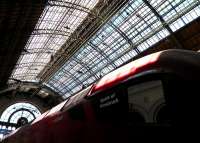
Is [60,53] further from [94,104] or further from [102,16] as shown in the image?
[94,104]

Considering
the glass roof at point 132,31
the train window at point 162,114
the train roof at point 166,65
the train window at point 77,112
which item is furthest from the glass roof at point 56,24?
the train window at point 162,114

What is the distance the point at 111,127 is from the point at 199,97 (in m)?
2.28

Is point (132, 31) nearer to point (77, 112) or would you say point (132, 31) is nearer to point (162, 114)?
point (77, 112)

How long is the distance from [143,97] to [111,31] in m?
32.5

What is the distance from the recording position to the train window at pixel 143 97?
7.70 metres

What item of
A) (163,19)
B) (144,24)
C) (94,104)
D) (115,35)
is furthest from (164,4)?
(94,104)

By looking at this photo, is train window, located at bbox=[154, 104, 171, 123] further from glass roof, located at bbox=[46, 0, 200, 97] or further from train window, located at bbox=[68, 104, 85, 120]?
glass roof, located at bbox=[46, 0, 200, 97]

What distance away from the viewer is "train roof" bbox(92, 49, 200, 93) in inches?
295

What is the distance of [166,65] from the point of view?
785 cm

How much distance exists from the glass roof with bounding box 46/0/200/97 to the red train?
1839 cm

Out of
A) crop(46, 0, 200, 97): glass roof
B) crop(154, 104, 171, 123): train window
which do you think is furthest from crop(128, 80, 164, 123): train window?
crop(46, 0, 200, 97): glass roof

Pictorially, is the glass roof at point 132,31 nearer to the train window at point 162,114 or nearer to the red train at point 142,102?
the red train at point 142,102

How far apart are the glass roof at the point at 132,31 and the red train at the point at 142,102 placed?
60.3 feet

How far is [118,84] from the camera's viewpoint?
8.44 meters
